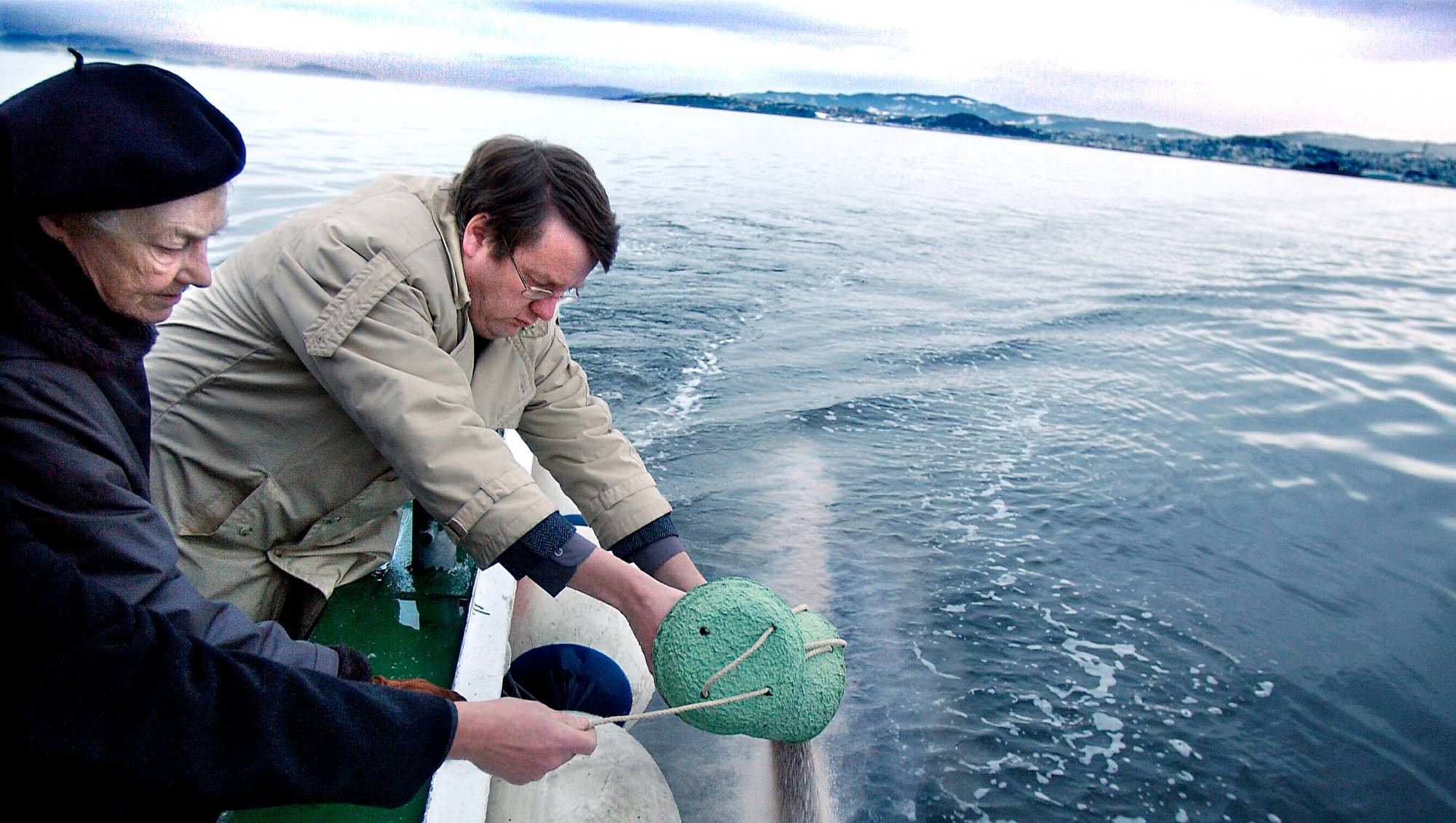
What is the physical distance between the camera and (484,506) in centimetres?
208

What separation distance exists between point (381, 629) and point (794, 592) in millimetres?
2465

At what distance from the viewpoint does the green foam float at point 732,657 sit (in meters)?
2.01

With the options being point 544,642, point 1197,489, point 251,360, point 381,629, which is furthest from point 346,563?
point 1197,489

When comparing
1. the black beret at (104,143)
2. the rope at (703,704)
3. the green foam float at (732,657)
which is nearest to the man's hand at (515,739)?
the rope at (703,704)

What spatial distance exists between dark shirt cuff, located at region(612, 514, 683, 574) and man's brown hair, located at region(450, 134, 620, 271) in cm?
81

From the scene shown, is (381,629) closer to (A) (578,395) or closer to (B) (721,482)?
(A) (578,395)

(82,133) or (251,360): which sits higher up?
(82,133)

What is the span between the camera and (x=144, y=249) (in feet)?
4.44

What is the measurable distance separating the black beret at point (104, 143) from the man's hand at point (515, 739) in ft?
3.17

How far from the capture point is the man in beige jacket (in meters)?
2.05

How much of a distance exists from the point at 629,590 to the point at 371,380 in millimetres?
751

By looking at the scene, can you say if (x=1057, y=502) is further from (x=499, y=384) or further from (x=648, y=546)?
(x=499, y=384)

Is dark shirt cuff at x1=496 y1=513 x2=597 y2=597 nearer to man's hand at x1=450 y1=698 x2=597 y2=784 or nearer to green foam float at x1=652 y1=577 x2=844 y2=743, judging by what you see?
green foam float at x1=652 y1=577 x2=844 y2=743

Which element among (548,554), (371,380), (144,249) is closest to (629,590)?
(548,554)
